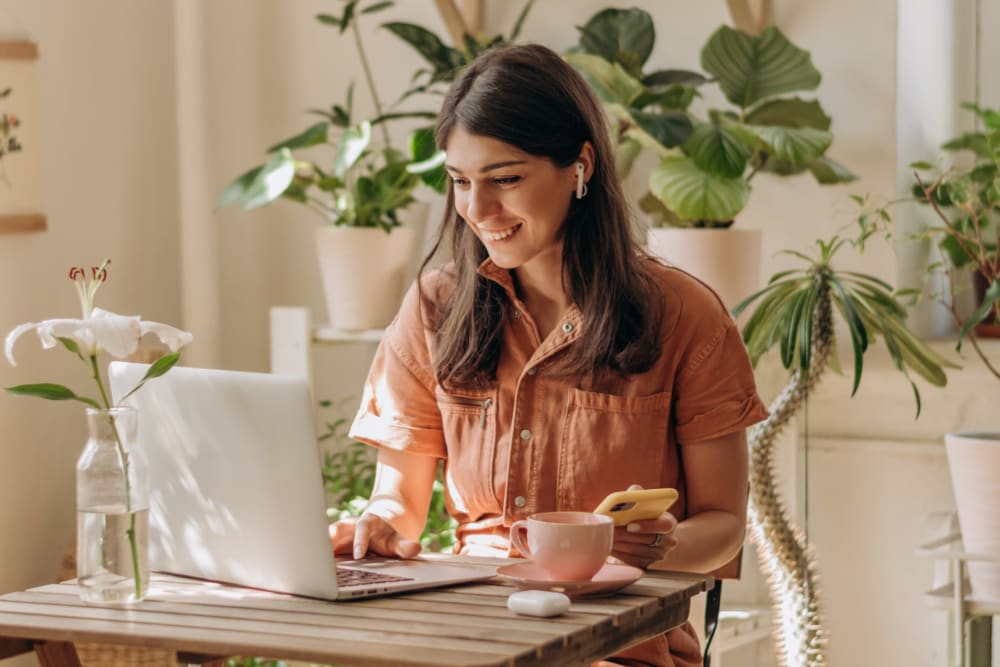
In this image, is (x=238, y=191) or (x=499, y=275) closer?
(x=499, y=275)

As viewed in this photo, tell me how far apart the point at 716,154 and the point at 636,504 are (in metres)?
1.12

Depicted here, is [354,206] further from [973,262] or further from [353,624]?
[353,624]

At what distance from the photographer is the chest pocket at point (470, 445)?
1808mm

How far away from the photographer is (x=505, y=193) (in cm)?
173

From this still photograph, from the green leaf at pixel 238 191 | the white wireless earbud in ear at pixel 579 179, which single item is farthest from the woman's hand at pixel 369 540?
the green leaf at pixel 238 191

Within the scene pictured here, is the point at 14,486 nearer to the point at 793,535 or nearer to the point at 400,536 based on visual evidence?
the point at 400,536

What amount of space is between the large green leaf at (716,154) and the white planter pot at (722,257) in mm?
122

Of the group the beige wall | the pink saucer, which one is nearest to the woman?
the pink saucer

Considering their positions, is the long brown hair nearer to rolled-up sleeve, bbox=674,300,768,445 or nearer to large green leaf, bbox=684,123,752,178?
rolled-up sleeve, bbox=674,300,768,445

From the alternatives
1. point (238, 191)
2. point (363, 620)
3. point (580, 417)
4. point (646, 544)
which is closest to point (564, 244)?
point (580, 417)

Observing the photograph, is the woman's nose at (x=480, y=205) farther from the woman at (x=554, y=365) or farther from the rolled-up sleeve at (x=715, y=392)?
the rolled-up sleeve at (x=715, y=392)

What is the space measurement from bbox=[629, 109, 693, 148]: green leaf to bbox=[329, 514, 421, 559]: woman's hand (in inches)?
40.8

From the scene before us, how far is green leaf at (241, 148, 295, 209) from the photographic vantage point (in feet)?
9.03

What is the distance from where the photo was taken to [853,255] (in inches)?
106
